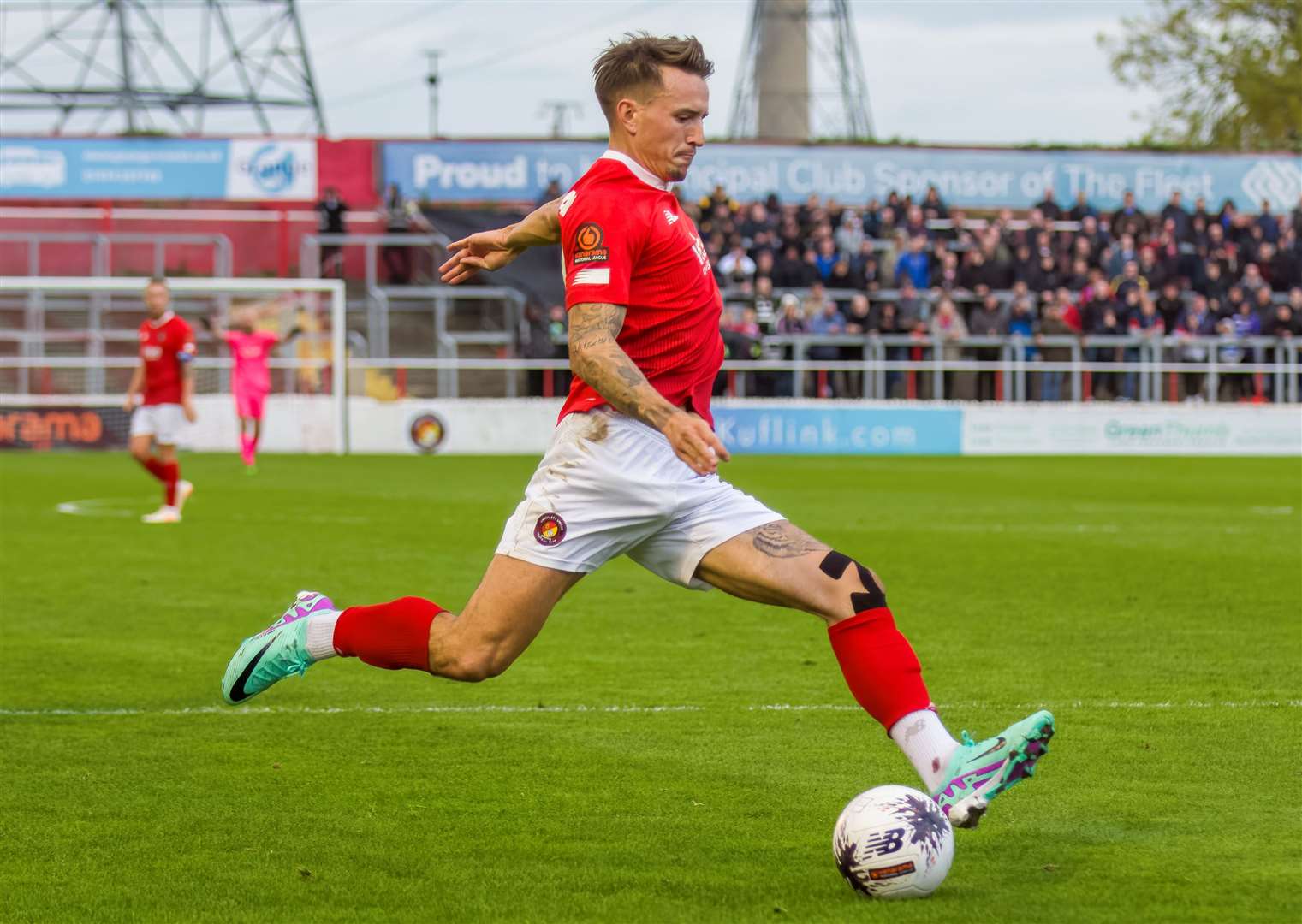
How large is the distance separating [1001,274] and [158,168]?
1627 centimetres

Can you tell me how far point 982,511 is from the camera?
1731 cm

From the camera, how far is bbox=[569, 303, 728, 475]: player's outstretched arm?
4352mm

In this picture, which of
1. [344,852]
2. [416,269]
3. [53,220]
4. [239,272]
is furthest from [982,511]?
[53,220]

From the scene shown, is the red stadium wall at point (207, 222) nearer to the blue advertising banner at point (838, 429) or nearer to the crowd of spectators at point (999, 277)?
the crowd of spectators at point (999, 277)

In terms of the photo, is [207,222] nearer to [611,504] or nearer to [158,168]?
[158,168]

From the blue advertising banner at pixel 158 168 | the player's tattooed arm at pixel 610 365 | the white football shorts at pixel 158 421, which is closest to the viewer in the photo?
the player's tattooed arm at pixel 610 365

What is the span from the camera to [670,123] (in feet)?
15.9

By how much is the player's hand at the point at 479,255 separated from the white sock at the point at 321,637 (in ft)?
3.63

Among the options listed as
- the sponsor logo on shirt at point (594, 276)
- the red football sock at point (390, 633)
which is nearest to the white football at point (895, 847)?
the red football sock at point (390, 633)

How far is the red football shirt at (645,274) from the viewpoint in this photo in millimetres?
4715

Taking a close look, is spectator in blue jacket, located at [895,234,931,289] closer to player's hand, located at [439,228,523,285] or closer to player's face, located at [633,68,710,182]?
player's hand, located at [439,228,523,285]

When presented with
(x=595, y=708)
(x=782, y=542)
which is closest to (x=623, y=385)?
(x=782, y=542)

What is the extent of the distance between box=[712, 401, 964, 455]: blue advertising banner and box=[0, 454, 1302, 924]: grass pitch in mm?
15154

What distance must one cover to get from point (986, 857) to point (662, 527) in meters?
1.22
